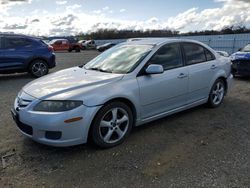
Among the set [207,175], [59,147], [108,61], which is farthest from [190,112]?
[59,147]

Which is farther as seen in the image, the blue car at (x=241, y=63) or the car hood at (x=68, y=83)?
the blue car at (x=241, y=63)

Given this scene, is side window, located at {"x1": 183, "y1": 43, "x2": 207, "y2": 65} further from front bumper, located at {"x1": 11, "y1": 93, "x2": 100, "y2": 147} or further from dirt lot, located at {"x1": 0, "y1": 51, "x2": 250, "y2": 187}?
front bumper, located at {"x1": 11, "y1": 93, "x2": 100, "y2": 147}

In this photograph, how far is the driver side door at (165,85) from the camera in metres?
4.34

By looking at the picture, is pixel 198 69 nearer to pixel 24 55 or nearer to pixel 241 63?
pixel 241 63

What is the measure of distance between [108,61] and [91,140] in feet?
5.37

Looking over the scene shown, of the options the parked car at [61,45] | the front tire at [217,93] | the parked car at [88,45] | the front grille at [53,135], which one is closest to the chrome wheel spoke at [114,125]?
the front grille at [53,135]

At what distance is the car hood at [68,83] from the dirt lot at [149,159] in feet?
2.66

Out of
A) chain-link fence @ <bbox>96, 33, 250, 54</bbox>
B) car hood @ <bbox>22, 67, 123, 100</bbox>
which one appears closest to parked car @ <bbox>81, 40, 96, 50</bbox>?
chain-link fence @ <bbox>96, 33, 250, 54</bbox>

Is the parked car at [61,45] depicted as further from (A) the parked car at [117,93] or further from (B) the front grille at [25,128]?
(B) the front grille at [25,128]

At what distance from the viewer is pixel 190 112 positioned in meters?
5.66

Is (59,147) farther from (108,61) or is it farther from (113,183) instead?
(108,61)

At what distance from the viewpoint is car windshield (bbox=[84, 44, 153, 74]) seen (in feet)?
14.7

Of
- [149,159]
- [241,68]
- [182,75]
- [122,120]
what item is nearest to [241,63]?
[241,68]

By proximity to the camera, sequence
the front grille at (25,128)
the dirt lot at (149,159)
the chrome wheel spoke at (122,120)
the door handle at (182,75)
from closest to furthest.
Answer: the dirt lot at (149,159)
the front grille at (25,128)
the chrome wheel spoke at (122,120)
the door handle at (182,75)
